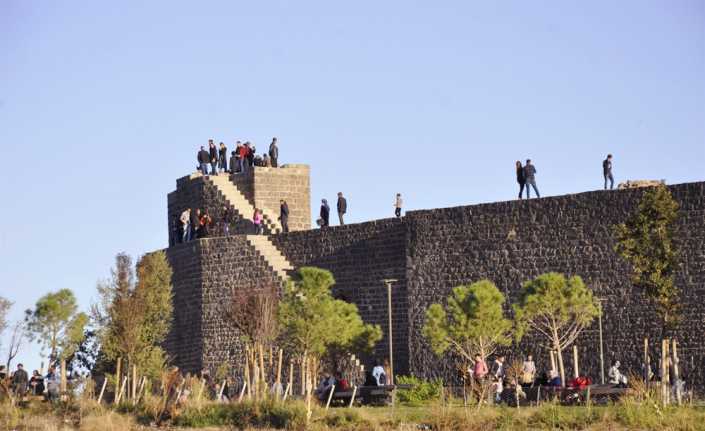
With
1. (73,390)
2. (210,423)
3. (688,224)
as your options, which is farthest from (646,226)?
(73,390)

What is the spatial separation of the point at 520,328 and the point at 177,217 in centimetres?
1221

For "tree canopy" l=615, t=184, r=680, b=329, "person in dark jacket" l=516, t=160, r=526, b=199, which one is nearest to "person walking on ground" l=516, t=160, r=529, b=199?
"person in dark jacket" l=516, t=160, r=526, b=199

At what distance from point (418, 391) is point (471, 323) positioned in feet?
7.27

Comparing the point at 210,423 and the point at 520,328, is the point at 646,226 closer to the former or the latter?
the point at 520,328

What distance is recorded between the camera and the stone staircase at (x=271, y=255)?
41.9 meters

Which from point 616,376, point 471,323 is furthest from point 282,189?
Result: point 616,376

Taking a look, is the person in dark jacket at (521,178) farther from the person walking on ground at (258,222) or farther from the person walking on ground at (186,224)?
the person walking on ground at (186,224)

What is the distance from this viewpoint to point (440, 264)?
39344 millimetres

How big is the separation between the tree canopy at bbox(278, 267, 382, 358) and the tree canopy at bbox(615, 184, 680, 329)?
694 centimetres

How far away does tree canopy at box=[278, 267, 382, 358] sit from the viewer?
122 ft

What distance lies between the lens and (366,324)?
40.4m

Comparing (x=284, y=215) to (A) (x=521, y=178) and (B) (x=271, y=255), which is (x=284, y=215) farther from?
(A) (x=521, y=178)

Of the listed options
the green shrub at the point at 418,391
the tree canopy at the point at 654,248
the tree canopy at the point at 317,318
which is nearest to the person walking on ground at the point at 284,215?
the tree canopy at the point at 317,318

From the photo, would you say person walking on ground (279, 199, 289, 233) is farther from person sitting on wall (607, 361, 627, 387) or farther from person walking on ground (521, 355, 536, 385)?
person sitting on wall (607, 361, 627, 387)
